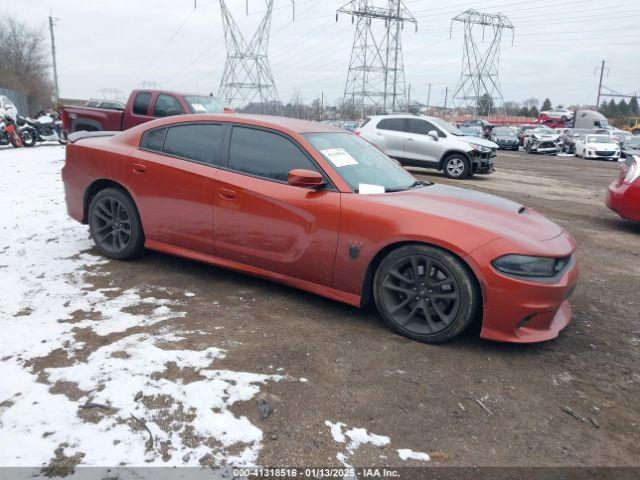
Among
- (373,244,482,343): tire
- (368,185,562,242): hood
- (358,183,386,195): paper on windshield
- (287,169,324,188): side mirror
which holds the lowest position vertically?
(373,244,482,343): tire

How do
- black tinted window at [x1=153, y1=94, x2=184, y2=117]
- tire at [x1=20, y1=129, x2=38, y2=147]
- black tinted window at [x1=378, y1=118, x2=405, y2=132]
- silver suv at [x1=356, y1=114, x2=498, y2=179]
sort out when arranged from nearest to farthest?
black tinted window at [x1=153, y1=94, x2=184, y2=117] < silver suv at [x1=356, y1=114, x2=498, y2=179] < black tinted window at [x1=378, y1=118, x2=405, y2=132] < tire at [x1=20, y1=129, x2=38, y2=147]

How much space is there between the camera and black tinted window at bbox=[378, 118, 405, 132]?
13.8m

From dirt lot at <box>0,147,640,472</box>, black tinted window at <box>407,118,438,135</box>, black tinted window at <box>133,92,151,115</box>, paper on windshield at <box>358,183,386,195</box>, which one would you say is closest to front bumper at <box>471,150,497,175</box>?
black tinted window at <box>407,118,438,135</box>

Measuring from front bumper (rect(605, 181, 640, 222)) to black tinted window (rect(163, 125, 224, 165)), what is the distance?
19.4 ft

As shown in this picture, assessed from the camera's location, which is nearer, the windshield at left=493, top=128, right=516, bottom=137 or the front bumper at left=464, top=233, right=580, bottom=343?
the front bumper at left=464, top=233, right=580, bottom=343

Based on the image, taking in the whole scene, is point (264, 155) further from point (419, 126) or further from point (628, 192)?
point (419, 126)

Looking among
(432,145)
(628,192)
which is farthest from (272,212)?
(432,145)

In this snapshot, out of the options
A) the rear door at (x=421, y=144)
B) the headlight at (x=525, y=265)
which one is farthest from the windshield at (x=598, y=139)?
the headlight at (x=525, y=265)

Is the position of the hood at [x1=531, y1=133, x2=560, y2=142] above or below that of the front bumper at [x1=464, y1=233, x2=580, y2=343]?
above

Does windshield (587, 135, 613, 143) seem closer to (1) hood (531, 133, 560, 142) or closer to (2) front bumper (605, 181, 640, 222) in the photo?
(1) hood (531, 133, 560, 142)

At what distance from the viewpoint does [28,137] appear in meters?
18.8

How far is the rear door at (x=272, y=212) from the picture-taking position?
3.75m

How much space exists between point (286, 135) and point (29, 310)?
7.63ft

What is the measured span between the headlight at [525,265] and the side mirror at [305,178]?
137 centimetres
